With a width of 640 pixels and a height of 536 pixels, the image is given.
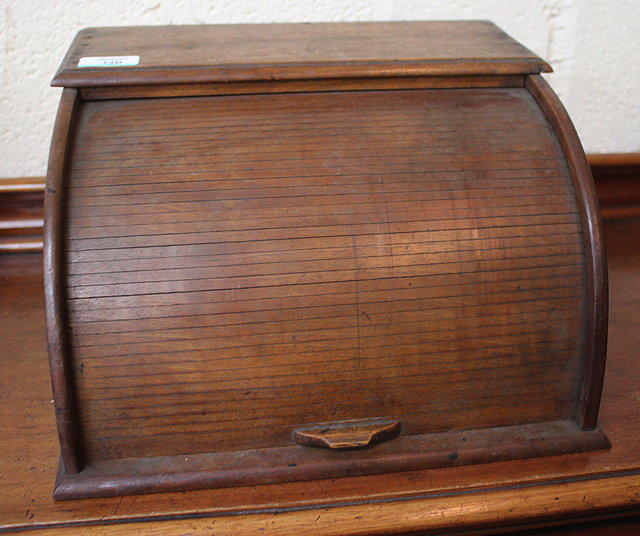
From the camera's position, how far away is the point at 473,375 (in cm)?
114

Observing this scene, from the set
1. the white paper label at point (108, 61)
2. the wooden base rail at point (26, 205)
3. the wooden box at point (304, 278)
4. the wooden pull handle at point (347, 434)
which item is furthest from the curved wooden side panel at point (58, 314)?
the wooden base rail at point (26, 205)

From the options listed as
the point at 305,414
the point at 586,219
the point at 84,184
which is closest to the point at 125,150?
the point at 84,184

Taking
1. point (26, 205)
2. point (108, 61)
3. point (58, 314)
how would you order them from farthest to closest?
point (26, 205) < point (108, 61) < point (58, 314)

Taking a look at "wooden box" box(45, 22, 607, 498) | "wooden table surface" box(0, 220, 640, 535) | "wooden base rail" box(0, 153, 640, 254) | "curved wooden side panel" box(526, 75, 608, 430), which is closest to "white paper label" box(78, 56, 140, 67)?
"wooden box" box(45, 22, 607, 498)

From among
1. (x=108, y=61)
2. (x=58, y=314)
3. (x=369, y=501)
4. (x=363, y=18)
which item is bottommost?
(x=369, y=501)

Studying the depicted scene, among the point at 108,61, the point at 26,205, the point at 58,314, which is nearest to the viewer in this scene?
the point at 58,314

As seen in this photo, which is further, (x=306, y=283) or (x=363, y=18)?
(x=363, y=18)

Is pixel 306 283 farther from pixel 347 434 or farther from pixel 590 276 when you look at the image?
pixel 590 276

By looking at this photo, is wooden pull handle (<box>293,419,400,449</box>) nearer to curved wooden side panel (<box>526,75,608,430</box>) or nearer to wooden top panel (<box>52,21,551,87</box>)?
curved wooden side panel (<box>526,75,608,430</box>)

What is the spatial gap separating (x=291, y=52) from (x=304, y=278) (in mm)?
459

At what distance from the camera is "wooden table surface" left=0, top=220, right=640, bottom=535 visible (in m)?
1.05

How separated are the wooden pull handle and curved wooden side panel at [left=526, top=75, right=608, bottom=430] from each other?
33 cm

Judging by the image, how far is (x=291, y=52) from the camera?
1.29 metres

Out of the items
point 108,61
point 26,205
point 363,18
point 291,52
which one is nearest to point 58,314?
point 108,61
